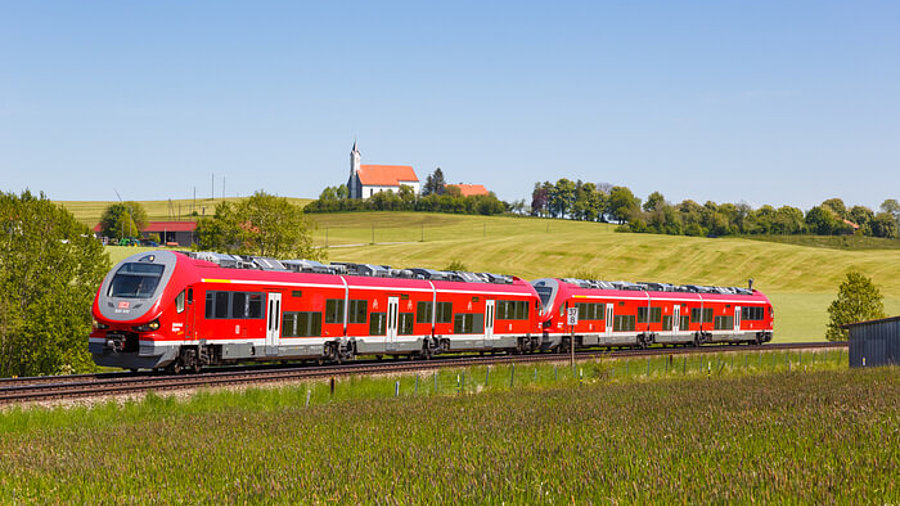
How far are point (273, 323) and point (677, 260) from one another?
95946 mm

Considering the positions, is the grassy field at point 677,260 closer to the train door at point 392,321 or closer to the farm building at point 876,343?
the farm building at point 876,343

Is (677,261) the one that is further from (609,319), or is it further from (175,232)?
(175,232)

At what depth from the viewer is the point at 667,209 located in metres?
181

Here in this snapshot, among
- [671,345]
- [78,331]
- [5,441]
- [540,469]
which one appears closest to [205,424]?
[5,441]

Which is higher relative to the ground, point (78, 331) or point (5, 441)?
point (5, 441)

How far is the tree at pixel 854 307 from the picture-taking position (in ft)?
233

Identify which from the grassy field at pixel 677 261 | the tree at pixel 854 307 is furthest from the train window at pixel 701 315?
the grassy field at pixel 677 261

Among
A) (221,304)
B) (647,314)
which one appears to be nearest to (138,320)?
(221,304)

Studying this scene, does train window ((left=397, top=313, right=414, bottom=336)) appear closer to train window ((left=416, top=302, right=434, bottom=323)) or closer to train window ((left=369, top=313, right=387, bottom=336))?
train window ((left=416, top=302, right=434, bottom=323))

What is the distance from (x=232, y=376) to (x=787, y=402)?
56.6ft

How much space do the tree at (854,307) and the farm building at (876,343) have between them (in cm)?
2931

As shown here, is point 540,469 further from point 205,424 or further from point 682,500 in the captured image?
point 205,424

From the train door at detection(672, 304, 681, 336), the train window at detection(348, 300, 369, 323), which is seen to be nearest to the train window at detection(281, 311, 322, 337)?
the train window at detection(348, 300, 369, 323)

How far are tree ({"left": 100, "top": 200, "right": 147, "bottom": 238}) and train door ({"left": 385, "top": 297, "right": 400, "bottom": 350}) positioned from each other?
460 feet
